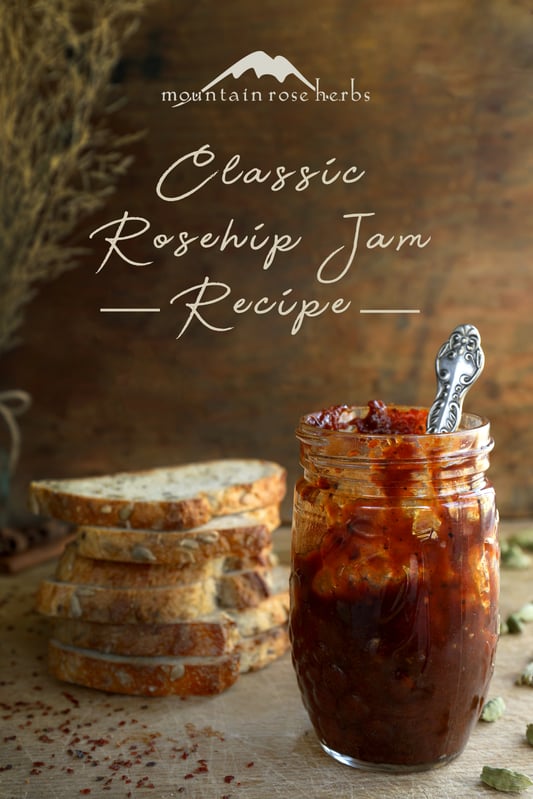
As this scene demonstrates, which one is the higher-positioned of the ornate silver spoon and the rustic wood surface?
the ornate silver spoon

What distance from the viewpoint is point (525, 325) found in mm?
3193

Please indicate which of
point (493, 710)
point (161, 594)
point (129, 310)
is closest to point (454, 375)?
point (493, 710)

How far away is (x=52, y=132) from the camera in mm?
2832

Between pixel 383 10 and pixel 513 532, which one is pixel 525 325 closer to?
pixel 513 532

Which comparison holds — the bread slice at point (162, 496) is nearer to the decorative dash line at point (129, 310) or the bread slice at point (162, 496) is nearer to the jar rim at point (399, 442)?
the jar rim at point (399, 442)

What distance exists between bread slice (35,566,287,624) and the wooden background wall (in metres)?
1.17

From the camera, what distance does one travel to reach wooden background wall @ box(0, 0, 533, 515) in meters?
2.99

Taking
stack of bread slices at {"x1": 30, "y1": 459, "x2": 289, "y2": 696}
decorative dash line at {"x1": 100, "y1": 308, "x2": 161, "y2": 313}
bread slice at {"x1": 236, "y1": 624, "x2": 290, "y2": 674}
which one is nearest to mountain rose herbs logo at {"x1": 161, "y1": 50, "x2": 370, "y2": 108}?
decorative dash line at {"x1": 100, "y1": 308, "x2": 161, "y2": 313}

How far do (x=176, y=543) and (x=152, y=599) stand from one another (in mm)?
126

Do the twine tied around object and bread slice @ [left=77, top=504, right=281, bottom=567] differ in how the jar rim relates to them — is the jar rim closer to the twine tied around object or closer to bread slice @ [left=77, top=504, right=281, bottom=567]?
bread slice @ [left=77, top=504, right=281, bottom=567]

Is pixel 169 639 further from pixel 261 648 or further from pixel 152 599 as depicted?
pixel 261 648

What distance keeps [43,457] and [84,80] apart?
48.6 inches

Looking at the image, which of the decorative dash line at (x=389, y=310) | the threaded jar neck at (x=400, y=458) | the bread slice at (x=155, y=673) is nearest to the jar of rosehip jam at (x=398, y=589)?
the threaded jar neck at (x=400, y=458)

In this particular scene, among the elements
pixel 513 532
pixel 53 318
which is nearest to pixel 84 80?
pixel 53 318
